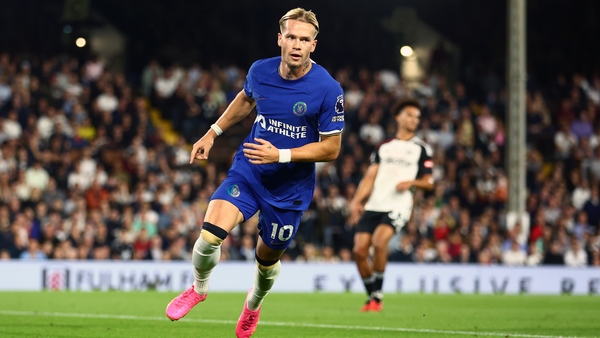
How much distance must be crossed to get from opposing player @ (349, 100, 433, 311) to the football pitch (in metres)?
0.52

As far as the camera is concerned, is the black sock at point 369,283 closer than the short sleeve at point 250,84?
No

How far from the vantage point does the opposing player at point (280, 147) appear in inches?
268

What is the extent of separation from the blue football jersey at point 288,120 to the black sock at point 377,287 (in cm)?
444

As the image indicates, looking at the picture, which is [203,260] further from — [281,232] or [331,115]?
[331,115]

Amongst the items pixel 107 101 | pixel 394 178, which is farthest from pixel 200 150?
pixel 107 101

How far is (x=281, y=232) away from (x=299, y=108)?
0.96 meters

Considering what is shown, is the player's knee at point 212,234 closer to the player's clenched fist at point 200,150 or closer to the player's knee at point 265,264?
the player's clenched fist at point 200,150

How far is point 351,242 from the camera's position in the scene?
19.2m

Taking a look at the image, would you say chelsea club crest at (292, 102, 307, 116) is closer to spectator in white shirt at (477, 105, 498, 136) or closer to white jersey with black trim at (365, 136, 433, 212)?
white jersey with black trim at (365, 136, 433, 212)

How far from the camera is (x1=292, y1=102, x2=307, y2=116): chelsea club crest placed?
6.86 m

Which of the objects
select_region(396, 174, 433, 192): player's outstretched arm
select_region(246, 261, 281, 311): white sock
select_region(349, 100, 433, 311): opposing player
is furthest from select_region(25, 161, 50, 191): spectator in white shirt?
select_region(246, 261, 281, 311): white sock

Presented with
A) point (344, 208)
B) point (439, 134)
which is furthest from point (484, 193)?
point (344, 208)

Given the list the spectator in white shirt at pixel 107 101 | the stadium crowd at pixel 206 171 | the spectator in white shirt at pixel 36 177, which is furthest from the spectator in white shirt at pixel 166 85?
the spectator in white shirt at pixel 36 177

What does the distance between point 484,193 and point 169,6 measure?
10.1 metres
